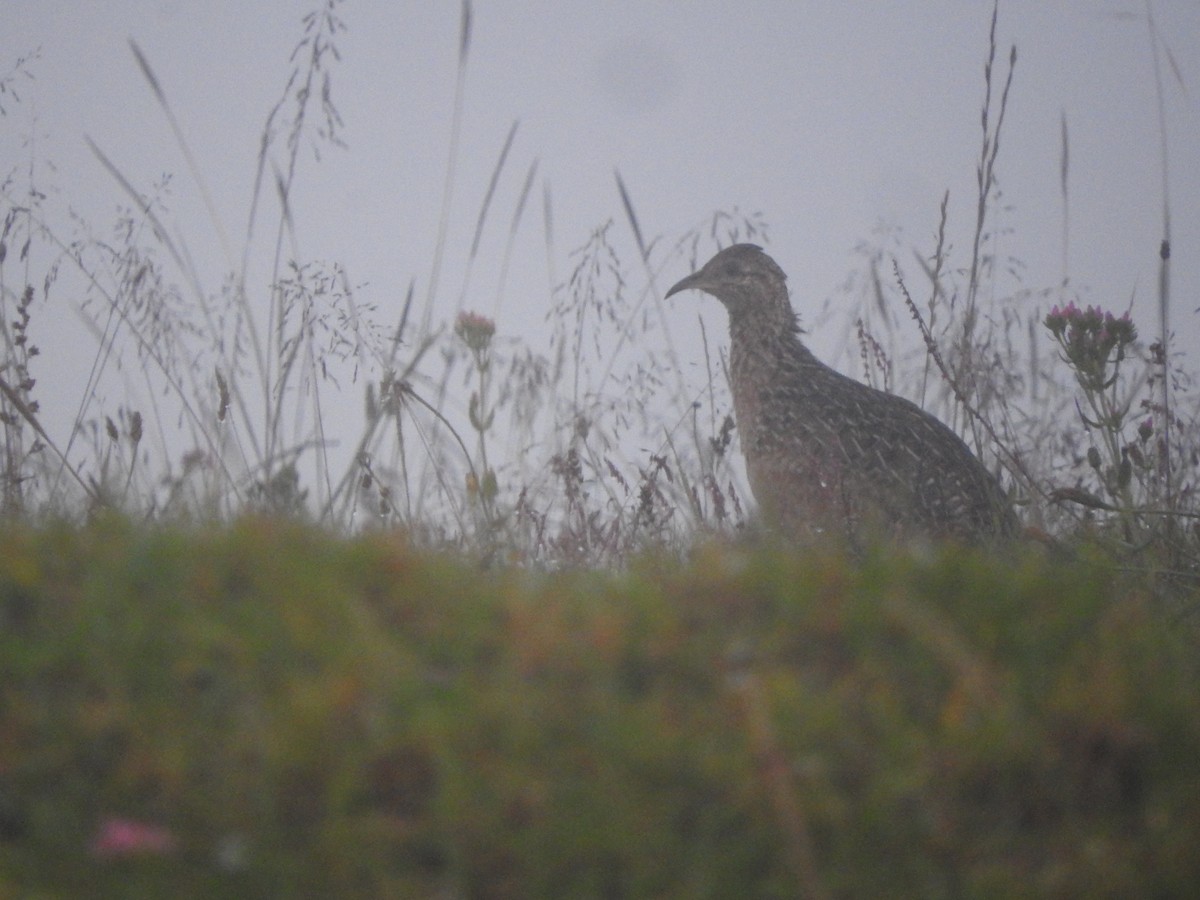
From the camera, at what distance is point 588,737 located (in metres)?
1.84

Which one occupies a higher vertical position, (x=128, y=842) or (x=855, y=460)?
(x=855, y=460)

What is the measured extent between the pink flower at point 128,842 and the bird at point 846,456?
3398 mm

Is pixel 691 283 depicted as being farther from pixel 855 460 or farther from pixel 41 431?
pixel 41 431

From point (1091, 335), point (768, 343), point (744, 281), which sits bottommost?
point (1091, 335)

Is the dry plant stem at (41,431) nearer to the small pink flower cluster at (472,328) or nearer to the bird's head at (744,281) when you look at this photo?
the small pink flower cluster at (472,328)

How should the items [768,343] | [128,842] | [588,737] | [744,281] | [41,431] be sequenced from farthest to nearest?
[744,281]
[768,343]
[41,431]
[588,737]
[128,842]

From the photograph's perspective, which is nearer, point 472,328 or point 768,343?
point 472,328

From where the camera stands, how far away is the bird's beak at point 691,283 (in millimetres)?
8156

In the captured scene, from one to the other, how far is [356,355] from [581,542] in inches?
53.6

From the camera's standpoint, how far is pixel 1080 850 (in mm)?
1716

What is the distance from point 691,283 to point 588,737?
6547 mm

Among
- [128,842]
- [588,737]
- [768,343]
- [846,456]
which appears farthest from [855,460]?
[128,842]

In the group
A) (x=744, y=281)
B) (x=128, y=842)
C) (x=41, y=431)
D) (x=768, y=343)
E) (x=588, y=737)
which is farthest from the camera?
(x=744, y=281)

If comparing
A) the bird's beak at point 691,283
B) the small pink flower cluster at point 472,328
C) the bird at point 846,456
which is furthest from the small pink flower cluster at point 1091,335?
the bird's beak at point 691,283
